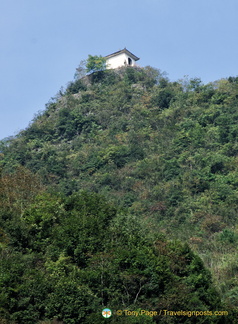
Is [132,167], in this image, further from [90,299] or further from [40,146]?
[90,299]

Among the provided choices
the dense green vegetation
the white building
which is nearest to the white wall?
the white building

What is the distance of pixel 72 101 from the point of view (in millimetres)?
46938

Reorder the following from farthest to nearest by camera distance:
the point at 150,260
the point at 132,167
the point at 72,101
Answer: the point at 72,101 → the point at 132,167 → the point at 150,260

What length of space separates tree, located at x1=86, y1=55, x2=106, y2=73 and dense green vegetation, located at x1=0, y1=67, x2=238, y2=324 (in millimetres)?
739

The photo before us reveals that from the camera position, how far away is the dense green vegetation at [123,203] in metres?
16.1

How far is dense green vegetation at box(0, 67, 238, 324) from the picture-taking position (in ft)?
52.9

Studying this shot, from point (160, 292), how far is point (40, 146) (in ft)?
89.4

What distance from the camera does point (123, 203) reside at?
32062 mm

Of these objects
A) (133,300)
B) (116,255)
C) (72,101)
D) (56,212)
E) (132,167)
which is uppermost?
(72,101)

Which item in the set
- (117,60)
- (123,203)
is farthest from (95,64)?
(123,203)

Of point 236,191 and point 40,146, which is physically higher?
point 40,146

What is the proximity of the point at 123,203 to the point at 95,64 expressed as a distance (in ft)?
68.2

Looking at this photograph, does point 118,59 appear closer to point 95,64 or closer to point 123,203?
point 95,64

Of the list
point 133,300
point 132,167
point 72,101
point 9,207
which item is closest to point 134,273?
point 133,300
